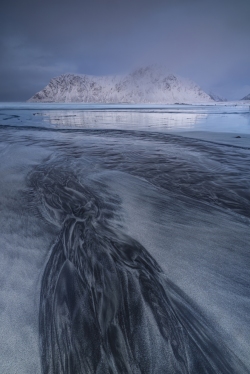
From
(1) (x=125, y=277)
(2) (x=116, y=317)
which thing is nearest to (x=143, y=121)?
(1) (x=125, y=277)

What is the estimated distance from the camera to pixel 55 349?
3.84 ft

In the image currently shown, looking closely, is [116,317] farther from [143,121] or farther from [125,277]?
[143,121]

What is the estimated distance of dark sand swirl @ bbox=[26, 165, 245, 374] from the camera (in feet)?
3.61

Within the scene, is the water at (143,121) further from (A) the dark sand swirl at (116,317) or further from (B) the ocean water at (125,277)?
(A) the dark sand swirl at (116,317)

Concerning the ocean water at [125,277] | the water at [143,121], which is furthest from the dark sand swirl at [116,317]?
the water at [143,121]

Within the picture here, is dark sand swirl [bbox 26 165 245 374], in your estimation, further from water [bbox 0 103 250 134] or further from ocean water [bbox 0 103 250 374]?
water [bbox 0 103 250 134]

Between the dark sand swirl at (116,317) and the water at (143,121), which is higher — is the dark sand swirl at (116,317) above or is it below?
below

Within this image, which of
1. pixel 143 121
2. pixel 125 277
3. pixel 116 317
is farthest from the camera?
pixel 143 121

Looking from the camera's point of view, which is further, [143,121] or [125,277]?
[143,121]

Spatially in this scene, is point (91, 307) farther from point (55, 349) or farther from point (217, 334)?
point (217, 334)

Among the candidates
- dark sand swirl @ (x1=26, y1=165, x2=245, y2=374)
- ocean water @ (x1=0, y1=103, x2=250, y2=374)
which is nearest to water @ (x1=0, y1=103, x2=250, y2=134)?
ocean water @ (x1=0, y1=103, x2=250, y2=374)

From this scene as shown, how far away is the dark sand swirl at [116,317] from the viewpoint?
1.10 meters

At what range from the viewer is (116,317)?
133 cm

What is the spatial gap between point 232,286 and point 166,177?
2.69 metres
